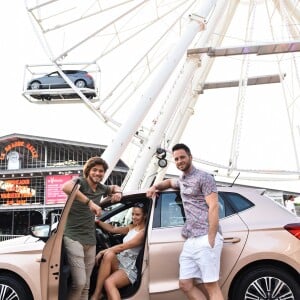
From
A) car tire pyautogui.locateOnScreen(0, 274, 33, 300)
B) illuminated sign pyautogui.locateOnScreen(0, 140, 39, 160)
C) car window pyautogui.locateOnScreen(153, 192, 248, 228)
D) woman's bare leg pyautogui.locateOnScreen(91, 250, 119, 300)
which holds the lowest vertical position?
car tire pyautogui.locateOnScreen(0, 274, 33, 300)

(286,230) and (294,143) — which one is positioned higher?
(294,143)

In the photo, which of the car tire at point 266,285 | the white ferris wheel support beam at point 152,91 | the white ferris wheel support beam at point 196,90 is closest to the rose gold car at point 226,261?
the car tire at point 266,285

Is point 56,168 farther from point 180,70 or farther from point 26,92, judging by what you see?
point 180,70

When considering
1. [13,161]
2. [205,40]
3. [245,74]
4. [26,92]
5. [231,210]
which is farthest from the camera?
[13,161]

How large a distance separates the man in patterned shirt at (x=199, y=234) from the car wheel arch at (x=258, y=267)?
0.40m

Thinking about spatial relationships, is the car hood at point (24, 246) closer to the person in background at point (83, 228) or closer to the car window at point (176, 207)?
the person in background at point (83, 228)

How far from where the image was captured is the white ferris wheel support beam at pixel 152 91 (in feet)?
34.2

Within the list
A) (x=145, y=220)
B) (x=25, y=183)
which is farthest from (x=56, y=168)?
(x=145, y=220)

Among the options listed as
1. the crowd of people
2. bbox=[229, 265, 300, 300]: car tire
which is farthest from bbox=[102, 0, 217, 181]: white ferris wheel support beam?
bbox=[229, 265, 300, 300]: car tire

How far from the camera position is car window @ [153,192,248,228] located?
5.43m

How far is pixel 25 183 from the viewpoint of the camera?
43.3m

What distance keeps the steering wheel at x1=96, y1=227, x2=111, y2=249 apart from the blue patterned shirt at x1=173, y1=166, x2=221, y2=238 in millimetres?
1227

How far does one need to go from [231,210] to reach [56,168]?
37131 millimetres

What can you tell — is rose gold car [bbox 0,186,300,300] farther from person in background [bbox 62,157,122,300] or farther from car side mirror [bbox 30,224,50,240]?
person in background [bbox 62,157,122,300]
